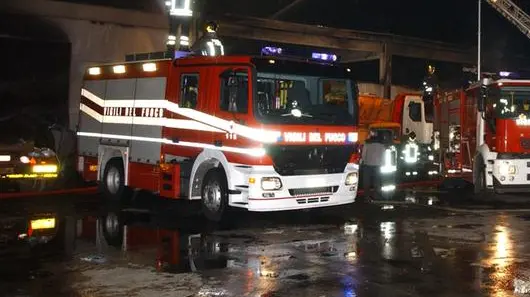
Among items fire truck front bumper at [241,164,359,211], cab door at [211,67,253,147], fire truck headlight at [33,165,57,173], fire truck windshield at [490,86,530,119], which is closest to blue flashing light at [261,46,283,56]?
cab door at [211,67,253,147]

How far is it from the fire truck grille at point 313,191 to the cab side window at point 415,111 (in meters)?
9.65

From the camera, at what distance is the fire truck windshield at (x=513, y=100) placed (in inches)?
526

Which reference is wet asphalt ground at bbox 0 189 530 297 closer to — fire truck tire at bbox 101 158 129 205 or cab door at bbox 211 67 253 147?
fire truck tire at bbox 101 158 129 205

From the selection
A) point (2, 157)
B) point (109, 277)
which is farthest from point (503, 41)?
point (109, 277)

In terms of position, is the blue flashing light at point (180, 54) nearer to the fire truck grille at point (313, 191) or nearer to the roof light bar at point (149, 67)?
the roof light bar at point (149, 67)

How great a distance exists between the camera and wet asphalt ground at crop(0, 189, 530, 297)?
6.37 metres

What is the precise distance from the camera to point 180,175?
1105cm

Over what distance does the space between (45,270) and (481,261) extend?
5.09 m

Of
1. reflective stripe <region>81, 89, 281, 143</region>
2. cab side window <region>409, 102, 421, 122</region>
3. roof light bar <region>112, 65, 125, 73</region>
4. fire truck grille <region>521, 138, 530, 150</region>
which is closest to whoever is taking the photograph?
reflective stripe <region>81, 89, 281, 143</region>

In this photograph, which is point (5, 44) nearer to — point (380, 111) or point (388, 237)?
point (380, 111)

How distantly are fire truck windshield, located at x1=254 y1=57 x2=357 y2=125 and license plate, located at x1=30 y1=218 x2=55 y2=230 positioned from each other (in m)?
3.81

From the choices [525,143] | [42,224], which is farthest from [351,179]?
[42,224]

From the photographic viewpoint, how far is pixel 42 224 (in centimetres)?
1023

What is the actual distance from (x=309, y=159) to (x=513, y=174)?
5556 mm
